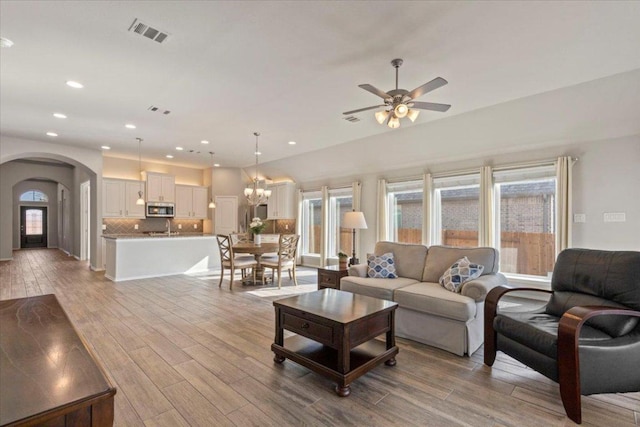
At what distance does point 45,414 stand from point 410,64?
3.63 metres

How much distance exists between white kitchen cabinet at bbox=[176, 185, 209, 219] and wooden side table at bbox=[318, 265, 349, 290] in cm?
628

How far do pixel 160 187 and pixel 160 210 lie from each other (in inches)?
26.2

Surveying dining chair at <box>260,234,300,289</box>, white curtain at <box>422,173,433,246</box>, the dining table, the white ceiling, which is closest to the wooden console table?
the white ceiling

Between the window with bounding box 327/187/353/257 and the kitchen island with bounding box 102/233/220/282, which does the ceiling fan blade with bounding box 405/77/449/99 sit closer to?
the window with bounding box 327/187/353/257

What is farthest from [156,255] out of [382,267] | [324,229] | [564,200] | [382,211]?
[564,200]

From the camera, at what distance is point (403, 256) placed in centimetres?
426

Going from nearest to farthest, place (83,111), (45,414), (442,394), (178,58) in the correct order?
1. (45,414)
2. (442,394)
3. (178,58)
4. (83,111)

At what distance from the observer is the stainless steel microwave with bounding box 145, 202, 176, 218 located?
8633mm

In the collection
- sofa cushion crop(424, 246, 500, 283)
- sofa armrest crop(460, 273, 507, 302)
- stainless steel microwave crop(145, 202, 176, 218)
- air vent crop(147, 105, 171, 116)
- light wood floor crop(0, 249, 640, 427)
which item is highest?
air vent crop(147, 105, 171, 116)

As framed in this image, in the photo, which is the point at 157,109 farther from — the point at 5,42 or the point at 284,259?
the point at 284,259

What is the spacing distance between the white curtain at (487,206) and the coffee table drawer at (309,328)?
3.86 meters

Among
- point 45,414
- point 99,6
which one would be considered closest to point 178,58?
point 99,6

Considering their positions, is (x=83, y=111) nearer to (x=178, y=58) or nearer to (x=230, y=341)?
(x=178, y=58)

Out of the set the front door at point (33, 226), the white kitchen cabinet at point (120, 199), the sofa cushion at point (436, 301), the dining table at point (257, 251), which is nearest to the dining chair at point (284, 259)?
the dining table at point (257, 251)
